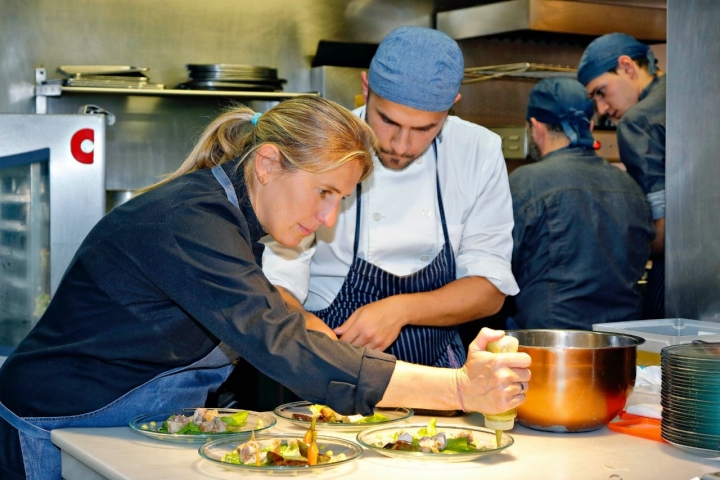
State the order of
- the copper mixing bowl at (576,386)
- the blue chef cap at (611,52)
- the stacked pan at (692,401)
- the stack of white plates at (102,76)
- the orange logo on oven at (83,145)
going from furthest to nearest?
the stack of white plates at (102,76)
the blue chef cap at (611,52)
the orange logo on oven at (83,145)
the copper mixing bowl at (576,386)
the stacked pan at (692,401)

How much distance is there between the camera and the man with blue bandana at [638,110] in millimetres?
3279

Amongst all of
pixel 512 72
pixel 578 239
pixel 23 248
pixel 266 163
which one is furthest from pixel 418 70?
pixel 512 72

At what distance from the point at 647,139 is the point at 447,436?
1.98 meters

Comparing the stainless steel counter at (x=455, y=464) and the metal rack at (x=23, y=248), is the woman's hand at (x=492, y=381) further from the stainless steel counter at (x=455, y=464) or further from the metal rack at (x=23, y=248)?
the metal rack at (x=23, y=248)

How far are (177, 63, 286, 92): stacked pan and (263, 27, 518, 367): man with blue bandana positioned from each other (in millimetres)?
1606

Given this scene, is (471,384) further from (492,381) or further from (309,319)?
(309,319)

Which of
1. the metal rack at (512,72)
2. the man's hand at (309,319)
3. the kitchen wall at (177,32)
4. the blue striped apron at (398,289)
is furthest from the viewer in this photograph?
the metal rack at (512,72)

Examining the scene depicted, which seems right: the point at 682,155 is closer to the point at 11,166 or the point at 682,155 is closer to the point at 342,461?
the point at 342,461

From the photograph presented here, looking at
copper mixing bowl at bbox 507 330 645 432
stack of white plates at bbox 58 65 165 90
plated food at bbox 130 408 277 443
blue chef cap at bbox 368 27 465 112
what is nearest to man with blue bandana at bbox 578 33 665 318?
blue chef cap at bbox 368 27 465 112

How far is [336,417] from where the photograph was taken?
1.76m

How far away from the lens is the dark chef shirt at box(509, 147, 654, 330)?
326cm

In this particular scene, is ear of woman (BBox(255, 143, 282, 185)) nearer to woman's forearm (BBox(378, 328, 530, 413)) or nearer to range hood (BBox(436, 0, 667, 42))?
woman's forearm (BBox(378, 328, 530, 413))

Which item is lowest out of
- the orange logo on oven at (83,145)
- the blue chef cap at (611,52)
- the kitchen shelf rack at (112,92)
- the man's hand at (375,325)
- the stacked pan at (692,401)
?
the stacked pan at (692,401)

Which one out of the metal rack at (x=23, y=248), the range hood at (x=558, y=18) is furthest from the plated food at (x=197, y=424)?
the range hood at (x=558, y=18)
